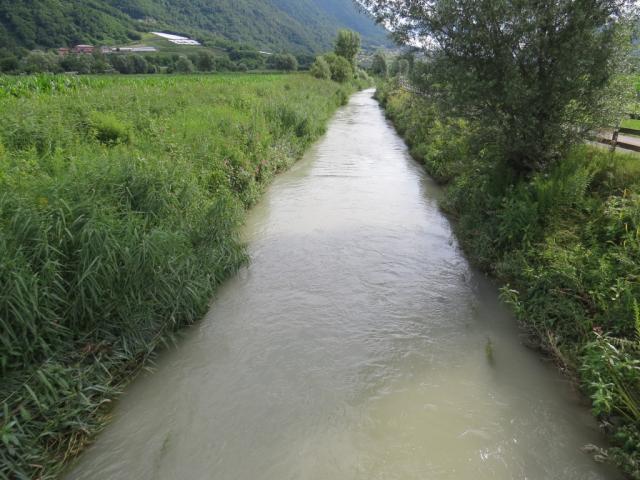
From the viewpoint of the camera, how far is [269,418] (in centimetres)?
417

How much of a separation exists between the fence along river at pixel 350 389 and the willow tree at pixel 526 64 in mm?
2892

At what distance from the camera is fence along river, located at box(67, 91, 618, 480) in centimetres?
370

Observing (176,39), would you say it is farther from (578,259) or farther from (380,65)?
(578,259)

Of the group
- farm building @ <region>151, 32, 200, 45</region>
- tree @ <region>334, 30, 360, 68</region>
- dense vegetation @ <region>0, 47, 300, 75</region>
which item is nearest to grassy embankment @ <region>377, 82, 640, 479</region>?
dense vegetation @ <region>0, 47, 300, 75</region>

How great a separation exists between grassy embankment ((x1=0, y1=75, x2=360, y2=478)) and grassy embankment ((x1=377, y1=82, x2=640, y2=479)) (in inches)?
184

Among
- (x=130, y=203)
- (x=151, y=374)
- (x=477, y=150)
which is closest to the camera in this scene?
(x=151, y=374)

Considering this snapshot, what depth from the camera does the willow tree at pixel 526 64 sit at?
670cm

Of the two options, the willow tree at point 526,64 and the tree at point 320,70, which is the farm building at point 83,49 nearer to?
the tree at point 320,70

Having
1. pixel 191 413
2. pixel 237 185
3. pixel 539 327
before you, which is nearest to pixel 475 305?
pixel 539 327

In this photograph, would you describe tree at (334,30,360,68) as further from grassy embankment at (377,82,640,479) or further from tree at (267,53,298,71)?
grassy embankment at (377,82,640,479)

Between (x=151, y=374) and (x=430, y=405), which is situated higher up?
(x=430, y=405)

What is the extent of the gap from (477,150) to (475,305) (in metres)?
3.86

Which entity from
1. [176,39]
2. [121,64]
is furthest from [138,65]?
[176,39]

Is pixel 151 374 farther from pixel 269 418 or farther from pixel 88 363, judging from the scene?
pixel 269 418
